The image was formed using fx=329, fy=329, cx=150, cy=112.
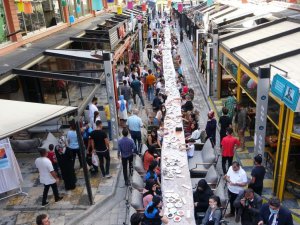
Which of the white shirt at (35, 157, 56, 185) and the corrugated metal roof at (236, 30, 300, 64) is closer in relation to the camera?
the white shirt at (35, 157, 56, 185)

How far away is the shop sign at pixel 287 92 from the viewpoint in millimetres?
6434

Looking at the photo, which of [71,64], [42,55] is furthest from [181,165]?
[71,64]

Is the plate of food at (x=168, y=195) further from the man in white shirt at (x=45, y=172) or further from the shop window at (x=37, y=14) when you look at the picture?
the shop window at (x=37, y=14)

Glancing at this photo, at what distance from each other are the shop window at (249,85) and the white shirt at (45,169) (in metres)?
6.11

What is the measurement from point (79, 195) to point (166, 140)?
298 cm

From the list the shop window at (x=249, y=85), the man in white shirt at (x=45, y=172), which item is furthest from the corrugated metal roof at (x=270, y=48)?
the man in white shirt at (x=45, y=172)

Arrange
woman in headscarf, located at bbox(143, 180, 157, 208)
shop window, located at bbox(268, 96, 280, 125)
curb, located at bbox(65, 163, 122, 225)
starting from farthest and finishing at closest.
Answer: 1. shop window, located at bbox(268, 96, 280, 125)
2. curb, located at bbox(65, 163, 122, 225)
3. woman in headscarf, located at bbox(143, 180, 157, 208)

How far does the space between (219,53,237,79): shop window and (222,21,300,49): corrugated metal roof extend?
2.11 ft

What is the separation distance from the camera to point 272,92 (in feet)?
25.2

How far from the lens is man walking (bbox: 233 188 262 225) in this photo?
6.06 metres

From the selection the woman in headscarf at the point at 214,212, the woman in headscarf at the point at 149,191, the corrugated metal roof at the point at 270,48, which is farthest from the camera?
the corrugated metal roof at the point at 270,48

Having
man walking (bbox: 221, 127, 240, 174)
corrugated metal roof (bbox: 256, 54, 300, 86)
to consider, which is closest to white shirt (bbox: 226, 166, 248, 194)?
man walking (bbox: 221, 127, 240, 174)

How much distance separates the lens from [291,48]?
9.77m

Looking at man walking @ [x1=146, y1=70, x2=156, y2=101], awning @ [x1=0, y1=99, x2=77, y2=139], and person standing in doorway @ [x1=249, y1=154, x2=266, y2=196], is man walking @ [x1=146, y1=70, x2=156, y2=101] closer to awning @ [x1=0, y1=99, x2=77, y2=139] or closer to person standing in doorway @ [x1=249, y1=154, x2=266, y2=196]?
awning @ [x1=0, y1=99, x2=77, y2=139]
